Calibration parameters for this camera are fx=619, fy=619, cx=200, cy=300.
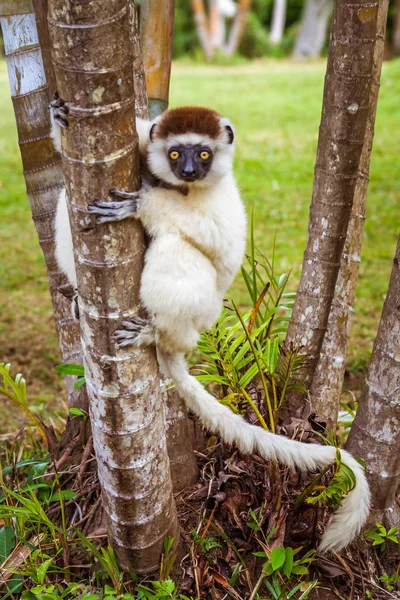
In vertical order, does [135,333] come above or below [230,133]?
below

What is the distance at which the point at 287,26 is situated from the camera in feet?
85.6

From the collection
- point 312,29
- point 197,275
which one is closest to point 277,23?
point 312,29

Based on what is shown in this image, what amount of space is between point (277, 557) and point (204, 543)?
326mm

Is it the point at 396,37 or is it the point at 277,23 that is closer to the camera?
the point at 396,37

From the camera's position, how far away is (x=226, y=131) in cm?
243

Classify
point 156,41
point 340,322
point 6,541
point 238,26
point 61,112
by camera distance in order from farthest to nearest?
1. point 238,26
2. point 340,322
3. point 156,41
4. point 6,541
5. point 61,112

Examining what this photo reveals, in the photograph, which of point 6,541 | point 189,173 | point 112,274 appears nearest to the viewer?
point 112,274

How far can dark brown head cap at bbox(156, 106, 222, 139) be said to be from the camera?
223cm

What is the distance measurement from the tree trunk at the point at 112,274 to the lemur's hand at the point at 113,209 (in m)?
0.02

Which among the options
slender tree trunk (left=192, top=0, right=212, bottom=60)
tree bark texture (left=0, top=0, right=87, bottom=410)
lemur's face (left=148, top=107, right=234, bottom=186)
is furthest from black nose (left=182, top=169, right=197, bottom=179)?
slender tree trunk (left=192, top=0, right=212, bottom=60)

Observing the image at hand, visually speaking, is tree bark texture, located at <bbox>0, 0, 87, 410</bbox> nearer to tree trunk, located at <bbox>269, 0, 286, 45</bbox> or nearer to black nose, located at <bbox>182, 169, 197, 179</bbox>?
black nose, located at <bbox>182, 169, 197, 179</bbox>

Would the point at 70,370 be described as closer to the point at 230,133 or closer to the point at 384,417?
the point at 230,133

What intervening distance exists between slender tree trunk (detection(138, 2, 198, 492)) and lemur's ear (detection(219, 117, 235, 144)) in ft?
1.19

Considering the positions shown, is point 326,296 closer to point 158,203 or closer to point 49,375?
point 158,203
